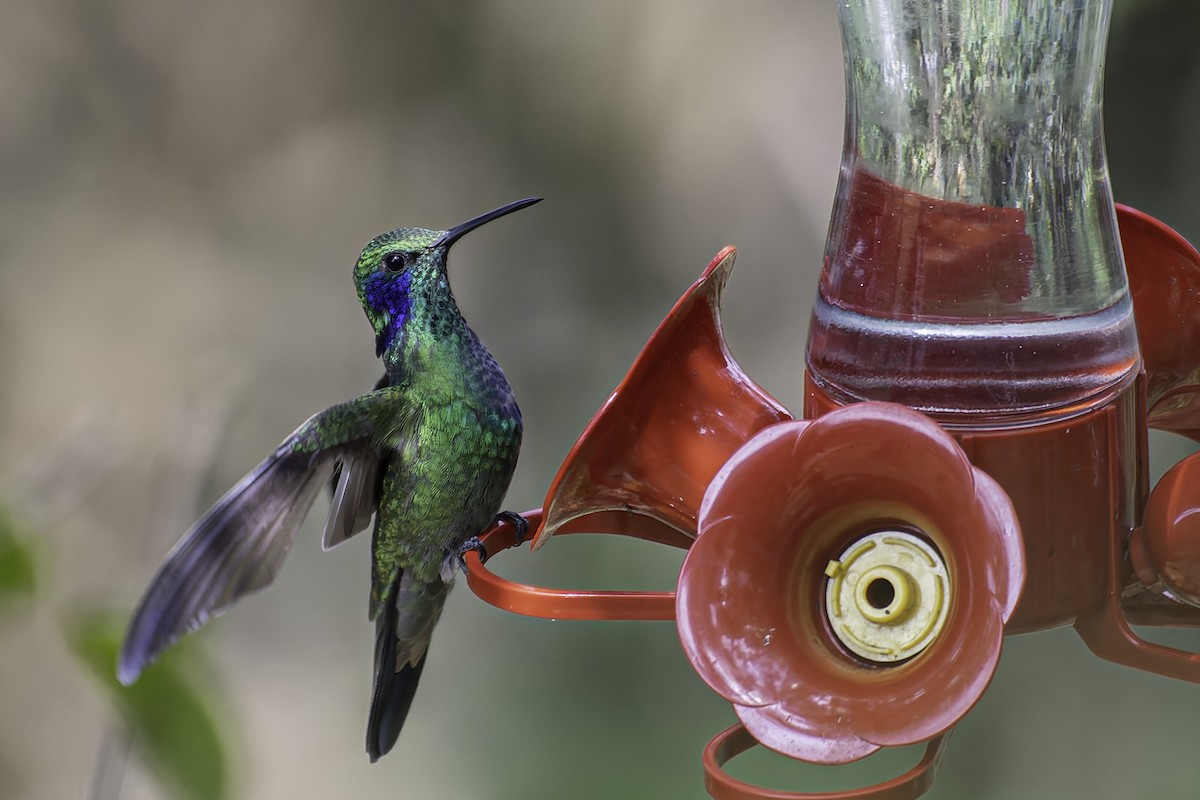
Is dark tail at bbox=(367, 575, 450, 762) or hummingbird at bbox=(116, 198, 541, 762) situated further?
dark tail at bbox=(367, 575, 450, 762)

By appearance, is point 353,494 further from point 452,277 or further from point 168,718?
point 452,277

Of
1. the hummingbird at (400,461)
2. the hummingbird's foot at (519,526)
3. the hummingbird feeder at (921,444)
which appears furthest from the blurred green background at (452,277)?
the hummingbird feeder at (921,444)

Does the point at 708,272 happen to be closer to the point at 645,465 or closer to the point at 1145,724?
the point at 645,465

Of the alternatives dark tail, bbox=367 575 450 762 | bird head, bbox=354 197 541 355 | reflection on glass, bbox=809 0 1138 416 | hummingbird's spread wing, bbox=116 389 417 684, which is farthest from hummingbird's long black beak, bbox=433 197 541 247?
dark tail, bbox=367 575 450 762

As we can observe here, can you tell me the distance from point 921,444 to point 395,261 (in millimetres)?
1387

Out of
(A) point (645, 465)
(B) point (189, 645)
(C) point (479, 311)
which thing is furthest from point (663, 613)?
(C) point (479, 311)

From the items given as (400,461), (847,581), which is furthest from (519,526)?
(847,581)

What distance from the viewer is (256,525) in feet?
7.28

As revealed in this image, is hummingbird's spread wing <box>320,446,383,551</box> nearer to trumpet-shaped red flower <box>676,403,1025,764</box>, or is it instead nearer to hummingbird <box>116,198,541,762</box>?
hummingbird <box>116,198,541,762</box>

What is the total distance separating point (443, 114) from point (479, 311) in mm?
852

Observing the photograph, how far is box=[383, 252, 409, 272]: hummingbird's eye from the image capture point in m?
2.53

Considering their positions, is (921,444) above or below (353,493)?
above

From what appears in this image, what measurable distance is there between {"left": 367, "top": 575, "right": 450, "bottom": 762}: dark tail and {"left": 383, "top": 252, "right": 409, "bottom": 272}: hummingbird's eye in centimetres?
70

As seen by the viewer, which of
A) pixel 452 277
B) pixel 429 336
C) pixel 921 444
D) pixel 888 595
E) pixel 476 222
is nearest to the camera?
pixel 921 444
